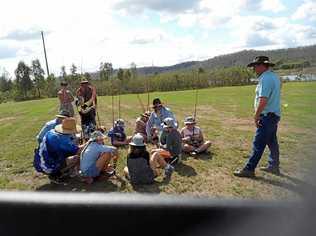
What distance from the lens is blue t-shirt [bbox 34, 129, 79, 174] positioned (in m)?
6.38

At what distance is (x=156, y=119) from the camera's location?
959 cm

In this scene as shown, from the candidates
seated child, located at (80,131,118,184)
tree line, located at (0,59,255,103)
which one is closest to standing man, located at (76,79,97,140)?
seated child, located at (80,131,118,184)

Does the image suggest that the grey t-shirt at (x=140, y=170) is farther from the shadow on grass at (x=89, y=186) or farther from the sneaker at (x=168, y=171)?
the sneaker at (x=168, y=171)

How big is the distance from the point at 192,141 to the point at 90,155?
9.18 ft

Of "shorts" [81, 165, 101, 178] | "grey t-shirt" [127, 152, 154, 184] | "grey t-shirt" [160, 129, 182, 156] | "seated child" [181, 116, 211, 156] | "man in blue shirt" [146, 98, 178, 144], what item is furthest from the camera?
"man in blue shirt" [146, 98, 178, 144]

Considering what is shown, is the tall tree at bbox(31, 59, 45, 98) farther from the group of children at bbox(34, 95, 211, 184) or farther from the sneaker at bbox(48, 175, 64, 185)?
the sneaker at bbox(48, 175, 64, 185)

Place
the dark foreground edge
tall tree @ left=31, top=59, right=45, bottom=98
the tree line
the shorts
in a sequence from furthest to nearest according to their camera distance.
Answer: tall tree @ left=31, top=59, right=45, bottom=98, the tree line, the shorts, the dark foreground edge

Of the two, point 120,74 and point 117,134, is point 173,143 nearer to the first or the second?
point 117,134

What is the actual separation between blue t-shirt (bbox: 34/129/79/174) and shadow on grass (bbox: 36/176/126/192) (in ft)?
0.82

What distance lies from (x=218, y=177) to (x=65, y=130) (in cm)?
234

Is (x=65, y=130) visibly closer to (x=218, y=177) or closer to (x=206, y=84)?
(x=218, y=177)

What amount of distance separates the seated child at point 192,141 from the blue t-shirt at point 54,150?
104 inches

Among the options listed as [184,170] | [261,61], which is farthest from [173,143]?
[261,61]

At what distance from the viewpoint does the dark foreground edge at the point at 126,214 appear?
1.31 metres
